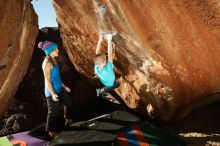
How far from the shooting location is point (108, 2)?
586 centimetres

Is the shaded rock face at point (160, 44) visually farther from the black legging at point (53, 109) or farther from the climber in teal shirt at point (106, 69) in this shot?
the black legging at point (53, 109)

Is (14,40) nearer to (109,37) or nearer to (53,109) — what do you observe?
(109,37)

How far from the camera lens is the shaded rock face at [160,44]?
538 centimetres

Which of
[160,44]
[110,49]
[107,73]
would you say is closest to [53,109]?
[107,73]

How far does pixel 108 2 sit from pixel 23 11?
283 cm

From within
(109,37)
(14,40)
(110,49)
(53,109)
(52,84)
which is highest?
(14,40)

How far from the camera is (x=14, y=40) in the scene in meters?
7.34

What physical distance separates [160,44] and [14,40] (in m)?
3.79

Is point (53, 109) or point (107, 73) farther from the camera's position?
point (107, 73)

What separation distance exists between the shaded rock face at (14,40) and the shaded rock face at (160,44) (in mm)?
950

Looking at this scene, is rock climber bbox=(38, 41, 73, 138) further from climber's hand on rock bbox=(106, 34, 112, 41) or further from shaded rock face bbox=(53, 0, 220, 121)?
shaded rock face bbox=(53, 0, 220, 121)

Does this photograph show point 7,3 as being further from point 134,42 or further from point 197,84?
point 197,84

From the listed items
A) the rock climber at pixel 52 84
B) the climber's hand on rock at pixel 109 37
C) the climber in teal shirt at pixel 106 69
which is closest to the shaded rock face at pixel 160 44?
the climber's hand on rock at pixel 109 37

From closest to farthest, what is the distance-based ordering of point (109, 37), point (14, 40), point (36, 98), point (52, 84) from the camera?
point (52, 84)
point (109, 37)
point (14, 40)
point (36, 98)
